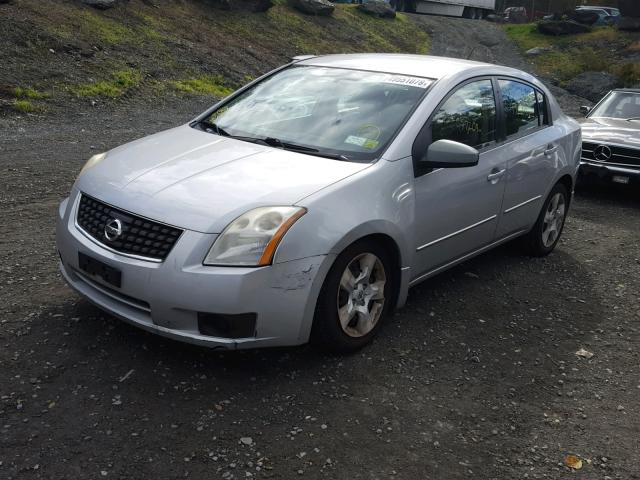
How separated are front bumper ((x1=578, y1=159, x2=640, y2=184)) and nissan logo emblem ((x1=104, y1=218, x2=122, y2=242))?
23.4 feet

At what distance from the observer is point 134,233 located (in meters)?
3.53

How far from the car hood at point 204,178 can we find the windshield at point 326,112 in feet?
0.65

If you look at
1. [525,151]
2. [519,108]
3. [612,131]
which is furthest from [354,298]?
[612,131]

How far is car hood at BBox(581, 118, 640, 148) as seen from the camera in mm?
8953

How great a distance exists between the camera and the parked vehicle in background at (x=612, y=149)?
8789 millimetres

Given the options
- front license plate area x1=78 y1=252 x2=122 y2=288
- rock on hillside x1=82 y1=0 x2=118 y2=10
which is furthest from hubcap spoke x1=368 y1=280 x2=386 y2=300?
rock on hillside x1=82 y1=0 x2=118 y2=10

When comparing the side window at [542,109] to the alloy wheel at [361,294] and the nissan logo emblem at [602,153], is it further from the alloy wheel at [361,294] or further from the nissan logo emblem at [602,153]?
the nissan logo emblem at [602,153]

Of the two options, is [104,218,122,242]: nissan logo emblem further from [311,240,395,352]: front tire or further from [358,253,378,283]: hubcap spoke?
[358,253,378,283]: hubcap spoke

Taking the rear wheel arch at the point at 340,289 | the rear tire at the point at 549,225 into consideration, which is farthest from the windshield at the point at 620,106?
the rear wheel arch at the point at 340,289

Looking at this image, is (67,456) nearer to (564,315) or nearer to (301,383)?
(301,383)

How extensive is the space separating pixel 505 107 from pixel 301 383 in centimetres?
281

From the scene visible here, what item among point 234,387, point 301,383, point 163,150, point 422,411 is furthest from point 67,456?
point 163,150

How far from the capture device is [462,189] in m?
4.61

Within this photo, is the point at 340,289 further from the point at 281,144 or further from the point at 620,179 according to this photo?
the point at 620,179
